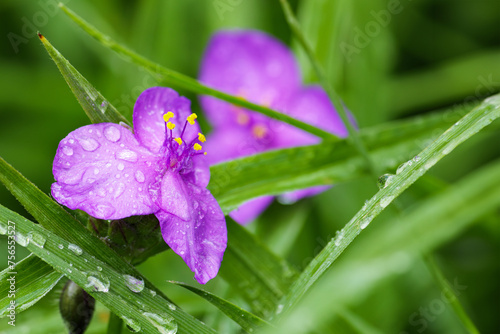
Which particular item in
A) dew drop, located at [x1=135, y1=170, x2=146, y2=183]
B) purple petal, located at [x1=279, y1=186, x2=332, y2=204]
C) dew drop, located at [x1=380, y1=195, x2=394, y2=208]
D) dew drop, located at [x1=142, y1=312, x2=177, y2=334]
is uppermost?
purple petal, located at [x1=279, y1=186, x2=332, y2=204]

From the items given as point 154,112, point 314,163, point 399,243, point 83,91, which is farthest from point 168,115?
point 399,243

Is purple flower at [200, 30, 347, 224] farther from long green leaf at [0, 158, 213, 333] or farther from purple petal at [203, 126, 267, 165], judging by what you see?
long green leaf at [0, 158, 213, 333]

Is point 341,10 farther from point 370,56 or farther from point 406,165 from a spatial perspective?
point 406,165

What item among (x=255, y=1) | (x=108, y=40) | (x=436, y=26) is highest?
(x=255, y=1)

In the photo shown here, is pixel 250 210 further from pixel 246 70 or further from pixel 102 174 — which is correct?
pixel 102 174

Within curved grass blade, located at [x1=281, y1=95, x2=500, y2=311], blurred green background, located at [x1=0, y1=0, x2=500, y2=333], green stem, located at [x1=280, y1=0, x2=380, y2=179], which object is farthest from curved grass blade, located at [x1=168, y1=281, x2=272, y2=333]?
blurred green background, located at [x1=0, y1=0, x2=500, y2=333]

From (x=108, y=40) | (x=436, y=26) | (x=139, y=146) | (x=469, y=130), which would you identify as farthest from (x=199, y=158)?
(x=436, y=26)

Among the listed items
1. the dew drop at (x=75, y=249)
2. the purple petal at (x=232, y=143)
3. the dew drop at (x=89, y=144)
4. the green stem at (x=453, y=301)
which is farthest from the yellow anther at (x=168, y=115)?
the purple petal at (x=232, y=143)
